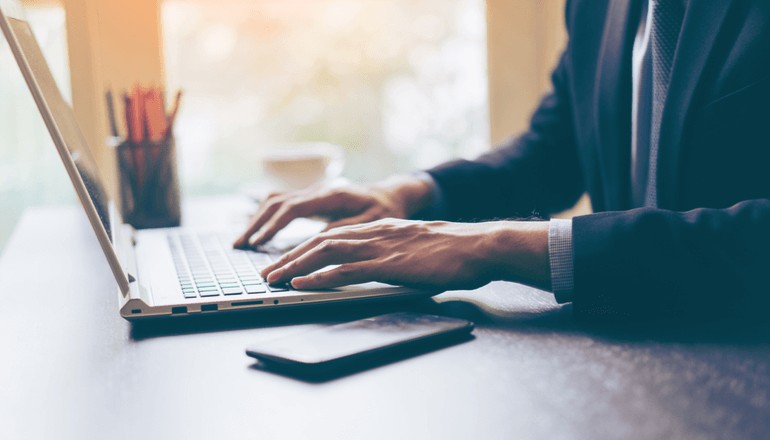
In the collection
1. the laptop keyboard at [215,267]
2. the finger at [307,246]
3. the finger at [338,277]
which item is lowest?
the laptop keyboard at [215,267]

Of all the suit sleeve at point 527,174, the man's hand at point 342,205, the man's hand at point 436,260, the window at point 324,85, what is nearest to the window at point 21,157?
the window at point 324,85

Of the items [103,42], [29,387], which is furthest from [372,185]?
[103,42]

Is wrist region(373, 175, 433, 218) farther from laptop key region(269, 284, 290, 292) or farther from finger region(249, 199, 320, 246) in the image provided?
laptop key region(269, 284, 290, 292)

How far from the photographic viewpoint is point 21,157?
6.72ft

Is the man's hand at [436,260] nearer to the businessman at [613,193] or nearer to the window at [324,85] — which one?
the businessman at [613,193]

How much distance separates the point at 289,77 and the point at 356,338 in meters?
2.30

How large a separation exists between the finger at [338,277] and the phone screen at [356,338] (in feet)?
0.27

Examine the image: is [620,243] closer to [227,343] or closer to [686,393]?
[686,393]

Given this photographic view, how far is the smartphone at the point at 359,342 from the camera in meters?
0.58

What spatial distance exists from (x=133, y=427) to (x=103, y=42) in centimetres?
→ 159

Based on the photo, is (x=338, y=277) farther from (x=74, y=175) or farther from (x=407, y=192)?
(x=407, y=192)

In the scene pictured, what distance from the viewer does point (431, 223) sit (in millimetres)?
842

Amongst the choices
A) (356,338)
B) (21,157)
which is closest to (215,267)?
(356,338)

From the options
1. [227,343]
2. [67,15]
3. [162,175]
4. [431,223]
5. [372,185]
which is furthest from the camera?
[67,15]
